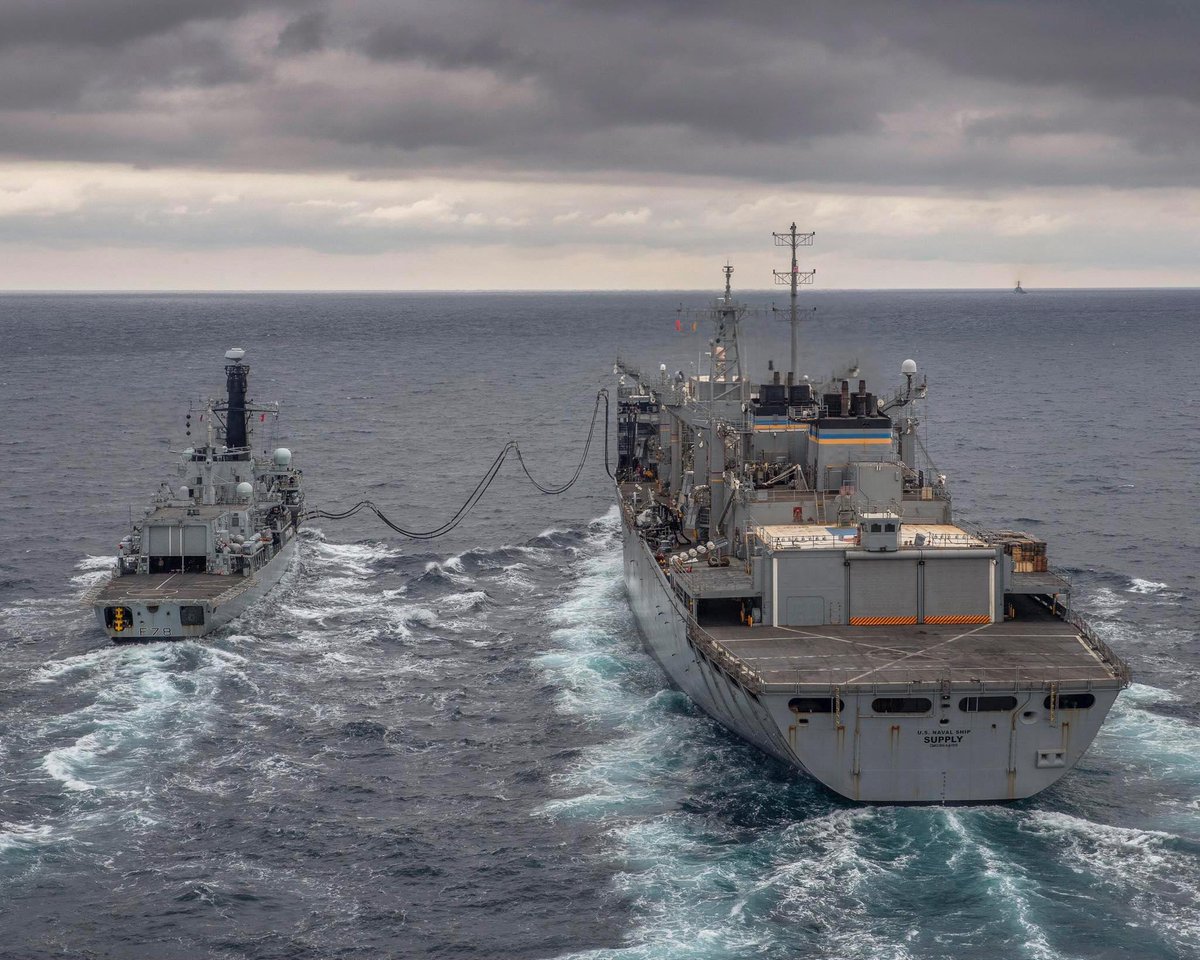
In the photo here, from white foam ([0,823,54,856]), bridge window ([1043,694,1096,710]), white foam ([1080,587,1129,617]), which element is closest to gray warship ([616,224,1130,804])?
bridge window ([1043,694,1096,710])

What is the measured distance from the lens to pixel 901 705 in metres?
42.0

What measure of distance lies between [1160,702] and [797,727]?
62.0ft

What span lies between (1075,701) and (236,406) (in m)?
56.0

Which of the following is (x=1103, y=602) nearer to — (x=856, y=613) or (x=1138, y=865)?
(x=856, y=613)

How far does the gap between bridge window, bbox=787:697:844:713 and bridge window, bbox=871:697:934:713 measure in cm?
148

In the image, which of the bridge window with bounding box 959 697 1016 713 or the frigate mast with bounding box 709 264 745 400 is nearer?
the bridge window with bounding box 959 697 1016 713

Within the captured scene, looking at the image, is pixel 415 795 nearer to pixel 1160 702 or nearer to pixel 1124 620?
pixel 1160 702

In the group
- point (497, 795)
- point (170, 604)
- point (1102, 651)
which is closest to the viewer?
point (1102, 651)

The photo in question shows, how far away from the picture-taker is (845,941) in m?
34.9

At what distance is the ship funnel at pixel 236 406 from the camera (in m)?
81.6

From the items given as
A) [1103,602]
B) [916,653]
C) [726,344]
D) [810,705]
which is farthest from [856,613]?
[726,344]

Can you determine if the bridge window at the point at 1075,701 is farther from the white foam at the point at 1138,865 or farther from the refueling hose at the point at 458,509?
the refueling hose at the point at 458,509

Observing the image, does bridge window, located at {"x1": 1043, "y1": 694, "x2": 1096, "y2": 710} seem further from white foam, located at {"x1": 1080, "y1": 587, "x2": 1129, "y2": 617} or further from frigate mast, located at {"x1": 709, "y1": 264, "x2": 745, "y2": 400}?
frigate mast, located at {"x1": 709, "y1": 264, "x2": 745, "y2": 400}

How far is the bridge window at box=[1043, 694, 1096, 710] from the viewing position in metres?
42.1
